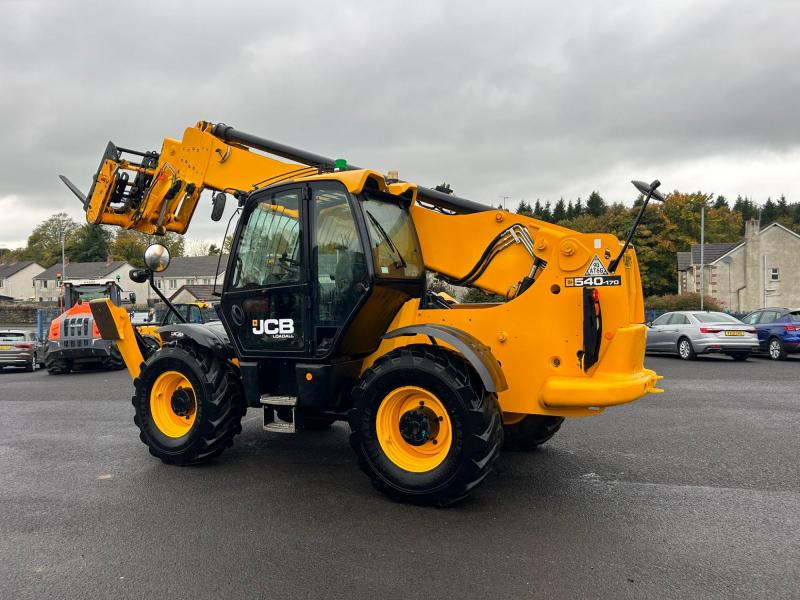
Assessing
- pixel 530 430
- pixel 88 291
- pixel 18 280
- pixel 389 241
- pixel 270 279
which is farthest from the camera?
pixel 18 280

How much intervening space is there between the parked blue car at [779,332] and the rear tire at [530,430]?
1479 centimetres

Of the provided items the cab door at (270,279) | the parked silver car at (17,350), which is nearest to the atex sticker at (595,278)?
the cab door at (270,279)

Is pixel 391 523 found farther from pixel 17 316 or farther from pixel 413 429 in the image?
pixel 17 316

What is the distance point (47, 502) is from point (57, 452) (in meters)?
1.91

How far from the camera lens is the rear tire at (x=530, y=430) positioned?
6.30 m

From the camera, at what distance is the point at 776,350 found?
60.0ft

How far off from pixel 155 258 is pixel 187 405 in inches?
58.3

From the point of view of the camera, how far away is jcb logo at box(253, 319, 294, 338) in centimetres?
557

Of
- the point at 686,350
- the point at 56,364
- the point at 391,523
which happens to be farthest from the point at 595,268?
Result: the point at 56,364

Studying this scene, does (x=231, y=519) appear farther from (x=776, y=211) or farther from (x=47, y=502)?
(x=776, y=211)

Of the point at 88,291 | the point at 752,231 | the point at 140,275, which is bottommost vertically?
the point at 140,275

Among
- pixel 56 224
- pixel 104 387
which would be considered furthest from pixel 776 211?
pixel 56 224

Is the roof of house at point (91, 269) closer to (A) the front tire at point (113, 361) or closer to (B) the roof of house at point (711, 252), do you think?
(A) the front tire at point (113, 361)

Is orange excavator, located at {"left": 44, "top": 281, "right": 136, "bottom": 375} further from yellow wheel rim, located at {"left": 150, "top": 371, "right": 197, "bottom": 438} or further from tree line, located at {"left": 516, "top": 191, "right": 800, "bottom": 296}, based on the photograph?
tree line, located at {"left": 516, "top": 191, "right": 800, "bottom": 296}
